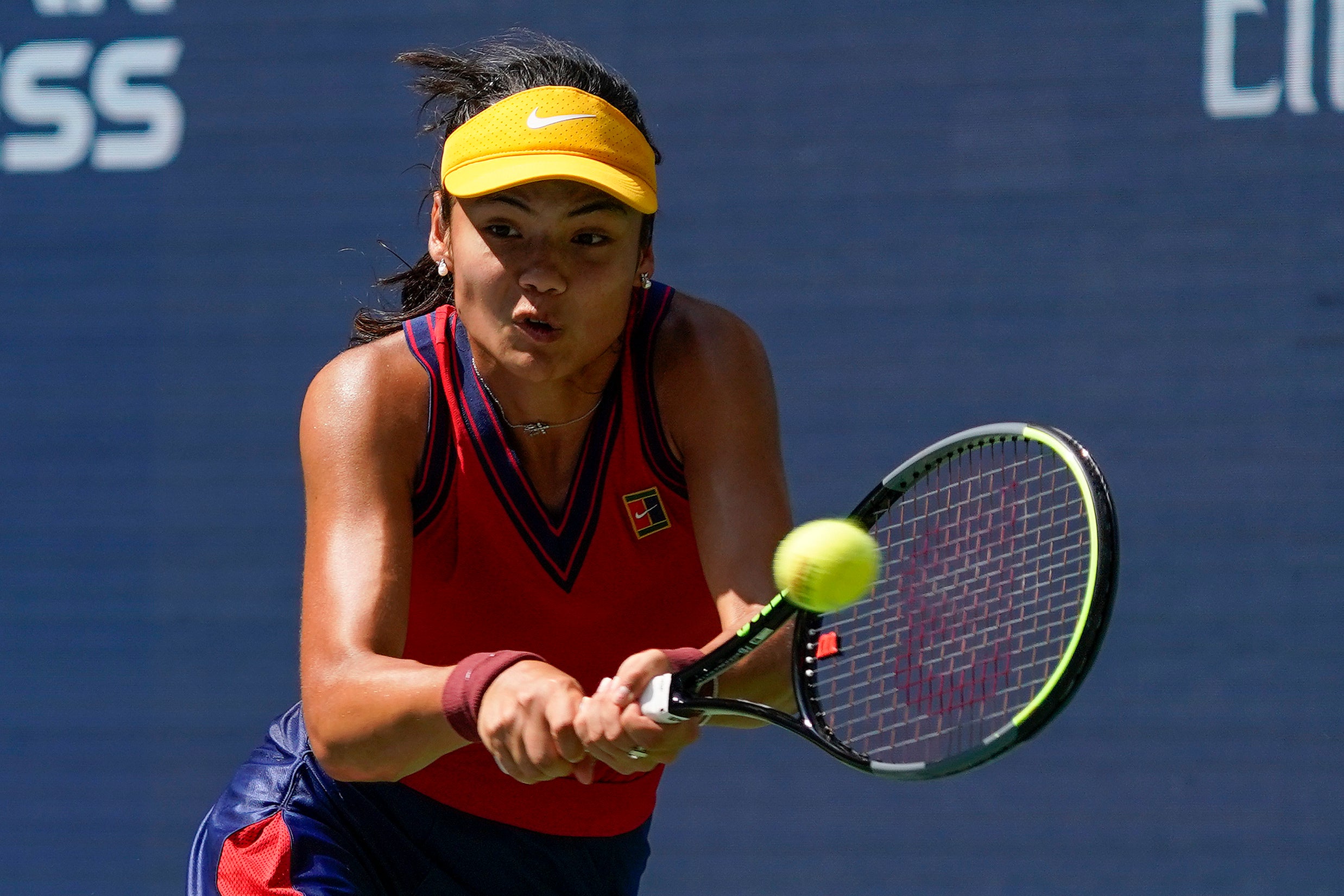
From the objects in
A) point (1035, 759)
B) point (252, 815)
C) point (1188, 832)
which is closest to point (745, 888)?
point (1035, 759)

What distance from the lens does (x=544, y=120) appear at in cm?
224

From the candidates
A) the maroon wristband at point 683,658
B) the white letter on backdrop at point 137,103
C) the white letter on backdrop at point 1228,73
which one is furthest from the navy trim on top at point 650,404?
the white letter on backdrop at point 137,103

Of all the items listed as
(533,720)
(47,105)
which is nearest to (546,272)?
(533,720)

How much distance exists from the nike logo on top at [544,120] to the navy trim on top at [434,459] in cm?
35

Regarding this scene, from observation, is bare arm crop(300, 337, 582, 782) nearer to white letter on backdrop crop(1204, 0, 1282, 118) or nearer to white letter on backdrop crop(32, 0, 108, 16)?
white letter on backdrop crop(1204, 0, 1282, 118)

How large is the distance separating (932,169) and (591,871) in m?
2.29

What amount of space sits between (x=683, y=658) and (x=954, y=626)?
1.54 ft

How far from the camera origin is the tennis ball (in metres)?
1.89

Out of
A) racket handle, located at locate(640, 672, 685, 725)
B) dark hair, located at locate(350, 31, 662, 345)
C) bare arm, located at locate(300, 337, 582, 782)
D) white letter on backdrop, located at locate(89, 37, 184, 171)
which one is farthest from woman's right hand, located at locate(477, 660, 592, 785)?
white letter on backdrop, located at locate(89, 37, 184, 171)

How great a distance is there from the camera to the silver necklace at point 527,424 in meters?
2.36

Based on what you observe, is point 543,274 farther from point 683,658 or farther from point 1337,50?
point 1337,50

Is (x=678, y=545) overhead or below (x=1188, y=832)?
overhead

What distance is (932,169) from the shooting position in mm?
4297

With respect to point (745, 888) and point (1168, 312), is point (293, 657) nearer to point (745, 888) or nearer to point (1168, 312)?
point (745, 888)
